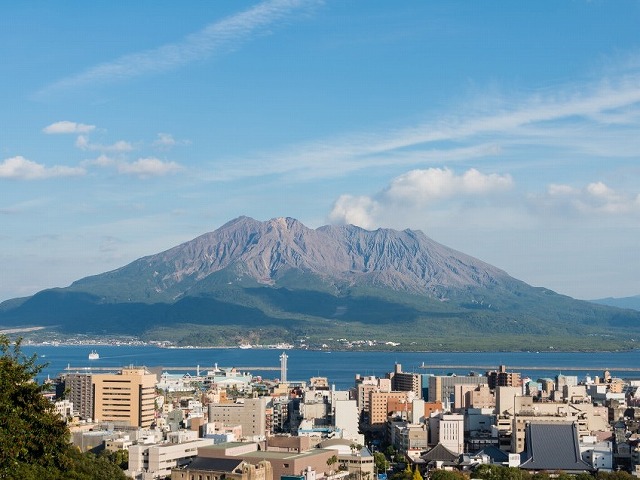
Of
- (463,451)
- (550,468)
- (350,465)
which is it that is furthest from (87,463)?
(463,451)

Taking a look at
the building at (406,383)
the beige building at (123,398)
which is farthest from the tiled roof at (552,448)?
the building at (406,383)

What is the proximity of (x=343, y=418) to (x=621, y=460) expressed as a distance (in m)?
13.6

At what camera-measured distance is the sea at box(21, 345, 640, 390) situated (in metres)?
100

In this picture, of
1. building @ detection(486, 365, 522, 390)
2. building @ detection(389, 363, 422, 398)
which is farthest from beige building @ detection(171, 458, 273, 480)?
building @ detection(389, 363, 422, 398)

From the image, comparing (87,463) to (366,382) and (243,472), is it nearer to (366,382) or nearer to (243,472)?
(243,472)

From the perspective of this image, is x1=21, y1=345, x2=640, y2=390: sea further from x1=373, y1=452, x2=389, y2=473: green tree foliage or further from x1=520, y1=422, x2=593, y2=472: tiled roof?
x1=520, y1=422, x2=593, y2=472: tiled roof

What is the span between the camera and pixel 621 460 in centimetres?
3766

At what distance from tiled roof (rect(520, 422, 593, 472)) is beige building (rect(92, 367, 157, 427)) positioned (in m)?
18.2

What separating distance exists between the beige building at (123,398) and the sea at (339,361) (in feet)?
102

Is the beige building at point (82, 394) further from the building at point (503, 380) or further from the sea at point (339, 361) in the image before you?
the sea at point (339, 361)

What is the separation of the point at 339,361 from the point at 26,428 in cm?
10801

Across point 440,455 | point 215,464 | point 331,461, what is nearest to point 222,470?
point 215,464

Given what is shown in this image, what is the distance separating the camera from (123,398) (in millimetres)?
49781

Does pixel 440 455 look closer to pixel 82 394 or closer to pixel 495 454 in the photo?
pixel 495 454
